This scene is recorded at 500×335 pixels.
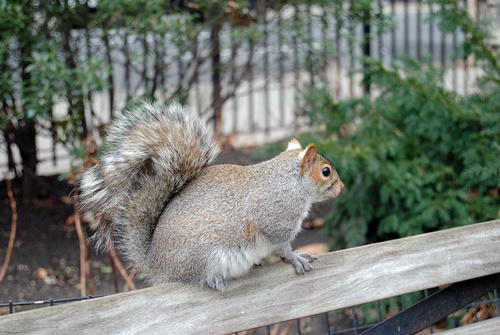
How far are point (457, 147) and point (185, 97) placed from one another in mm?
1497

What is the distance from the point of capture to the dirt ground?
135 inches

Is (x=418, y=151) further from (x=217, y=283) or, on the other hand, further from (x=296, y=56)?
(x=217, y=283)

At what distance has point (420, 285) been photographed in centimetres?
208

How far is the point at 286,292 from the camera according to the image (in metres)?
1.96

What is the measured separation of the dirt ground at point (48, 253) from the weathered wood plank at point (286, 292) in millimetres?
1480

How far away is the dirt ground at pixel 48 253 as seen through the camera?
135 inches

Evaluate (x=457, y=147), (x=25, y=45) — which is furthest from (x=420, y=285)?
(x=25, y=45)

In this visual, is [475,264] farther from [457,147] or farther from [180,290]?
[457,147]

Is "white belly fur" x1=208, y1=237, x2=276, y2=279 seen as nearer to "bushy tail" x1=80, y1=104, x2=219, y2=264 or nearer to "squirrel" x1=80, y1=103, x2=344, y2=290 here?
"squirrel" x1=80, y1=103, x2=344, y2=290

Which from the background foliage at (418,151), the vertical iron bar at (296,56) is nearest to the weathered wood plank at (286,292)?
the background foliage at (418,151)

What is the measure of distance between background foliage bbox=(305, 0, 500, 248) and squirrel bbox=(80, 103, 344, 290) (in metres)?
1.24

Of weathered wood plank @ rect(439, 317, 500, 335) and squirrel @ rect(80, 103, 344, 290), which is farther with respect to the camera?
weathered wood plank @ rect(439, 317, 500, 335)

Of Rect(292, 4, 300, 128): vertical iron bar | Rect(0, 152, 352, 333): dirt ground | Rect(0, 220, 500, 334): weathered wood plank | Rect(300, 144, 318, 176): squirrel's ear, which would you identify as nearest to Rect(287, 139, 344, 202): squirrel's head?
Rect(300, 144, 318, 176): squirrel's ear

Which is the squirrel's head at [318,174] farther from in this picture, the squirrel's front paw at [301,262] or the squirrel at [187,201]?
the squirrel's front paw at [301,262]
